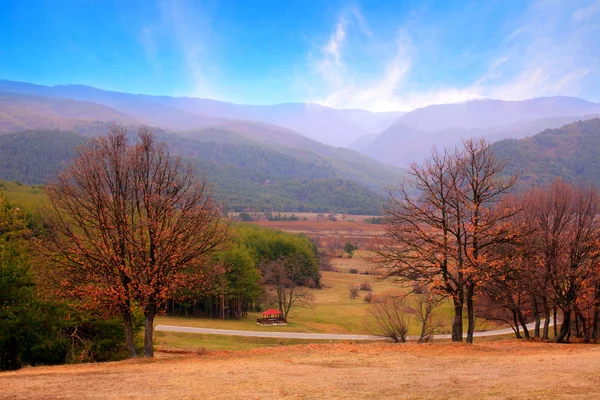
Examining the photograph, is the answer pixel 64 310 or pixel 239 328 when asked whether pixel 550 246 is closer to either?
pixel 64 310

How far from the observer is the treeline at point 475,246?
22984 mm

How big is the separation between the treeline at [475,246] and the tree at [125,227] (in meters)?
10.8

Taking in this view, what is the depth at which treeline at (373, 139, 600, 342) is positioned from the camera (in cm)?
2298

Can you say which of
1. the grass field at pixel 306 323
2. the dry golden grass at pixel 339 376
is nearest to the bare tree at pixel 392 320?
the grass field at pixel 306 323

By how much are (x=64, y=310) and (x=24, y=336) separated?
2.50 m

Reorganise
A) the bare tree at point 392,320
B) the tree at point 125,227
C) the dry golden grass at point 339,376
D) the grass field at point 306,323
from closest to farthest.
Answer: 1. the dry golden grass at point 339,376
2. the tree at point 125,227
3. the bare tree at point 392,320
4. the grass field at point 306,323

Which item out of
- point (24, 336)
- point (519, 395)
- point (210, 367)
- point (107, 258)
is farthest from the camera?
point (24, 336)

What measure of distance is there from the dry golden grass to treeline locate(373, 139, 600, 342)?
3.84m

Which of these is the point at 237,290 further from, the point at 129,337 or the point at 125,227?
the point at 125,227

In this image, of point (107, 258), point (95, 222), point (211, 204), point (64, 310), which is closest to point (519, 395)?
point (211, 204)

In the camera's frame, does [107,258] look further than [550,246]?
No

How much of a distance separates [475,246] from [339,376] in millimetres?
11864

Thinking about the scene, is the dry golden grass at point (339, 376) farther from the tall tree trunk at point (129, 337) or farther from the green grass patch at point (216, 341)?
the green grass patch at point (216, 341)

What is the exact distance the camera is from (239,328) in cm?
5688
